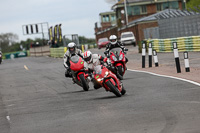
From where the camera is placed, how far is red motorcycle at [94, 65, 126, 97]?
41.1 feet

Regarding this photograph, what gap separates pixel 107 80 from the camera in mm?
12547

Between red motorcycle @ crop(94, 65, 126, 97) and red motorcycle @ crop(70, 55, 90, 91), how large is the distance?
8.28ft

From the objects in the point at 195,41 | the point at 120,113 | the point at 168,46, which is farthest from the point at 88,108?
the point at 168,46

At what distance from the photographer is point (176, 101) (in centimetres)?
1069

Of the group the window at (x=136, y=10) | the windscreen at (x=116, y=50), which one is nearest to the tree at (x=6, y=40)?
the window at (x=136, y=10)

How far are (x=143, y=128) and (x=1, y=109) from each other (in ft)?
18.6

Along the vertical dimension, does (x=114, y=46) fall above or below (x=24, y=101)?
above

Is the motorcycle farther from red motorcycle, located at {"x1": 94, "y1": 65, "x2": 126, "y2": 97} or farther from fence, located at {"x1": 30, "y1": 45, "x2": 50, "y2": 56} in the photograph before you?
fence, located at {"x1": 30, "y1": 45, "x2": 50, "y2": 56}

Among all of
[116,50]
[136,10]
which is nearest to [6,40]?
[136,10]

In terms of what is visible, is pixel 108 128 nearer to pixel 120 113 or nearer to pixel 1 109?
pixel 120 113

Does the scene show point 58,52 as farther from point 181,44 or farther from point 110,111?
point 110,111

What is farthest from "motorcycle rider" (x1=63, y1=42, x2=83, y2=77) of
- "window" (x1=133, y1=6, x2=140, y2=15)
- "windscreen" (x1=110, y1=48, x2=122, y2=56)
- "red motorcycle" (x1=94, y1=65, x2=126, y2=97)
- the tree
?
the tree

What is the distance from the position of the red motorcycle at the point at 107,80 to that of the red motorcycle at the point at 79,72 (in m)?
2.52

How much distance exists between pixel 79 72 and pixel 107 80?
3219 millimetres
